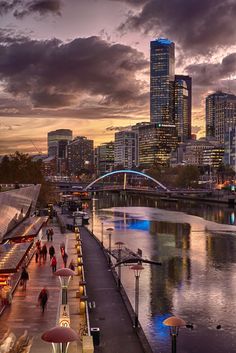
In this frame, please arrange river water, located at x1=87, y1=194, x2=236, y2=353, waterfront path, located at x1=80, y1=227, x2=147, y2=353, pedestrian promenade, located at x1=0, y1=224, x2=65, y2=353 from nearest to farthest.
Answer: pedestrian promenade, located at x1=0, y1=224, x2=65, y2=353
waterfront path, located at x1=80, y1=227, x2=147, y2=353
river water, located at x1=87, y1=194, x2=236, y2=353

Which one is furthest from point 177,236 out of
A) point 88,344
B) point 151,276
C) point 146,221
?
point 88,344

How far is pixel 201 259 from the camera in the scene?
43.1 m

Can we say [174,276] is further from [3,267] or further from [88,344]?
[88,344]

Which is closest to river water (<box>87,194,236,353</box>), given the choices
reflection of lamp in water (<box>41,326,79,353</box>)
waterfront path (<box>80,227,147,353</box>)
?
waterfront path (<box>80,227,147,353</box>)

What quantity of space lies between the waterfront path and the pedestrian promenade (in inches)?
76.4

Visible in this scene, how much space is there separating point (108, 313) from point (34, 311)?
12.6 feet

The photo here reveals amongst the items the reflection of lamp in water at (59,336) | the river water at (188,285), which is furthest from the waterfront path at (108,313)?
the reflection of lamp in water at (59,336)

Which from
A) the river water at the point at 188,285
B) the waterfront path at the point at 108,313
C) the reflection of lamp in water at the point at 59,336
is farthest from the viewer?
the river water at the point at 188,285

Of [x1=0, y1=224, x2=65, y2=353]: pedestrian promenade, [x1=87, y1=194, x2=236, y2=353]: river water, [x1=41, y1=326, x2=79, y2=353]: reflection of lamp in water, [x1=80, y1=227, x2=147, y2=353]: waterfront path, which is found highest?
[x1=41, y1=326, x2=79, y2=353]: reflection of lamp in water

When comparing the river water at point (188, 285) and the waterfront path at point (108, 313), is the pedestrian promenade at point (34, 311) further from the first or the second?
the river water at point (188, 285)

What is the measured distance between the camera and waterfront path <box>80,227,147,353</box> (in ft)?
62.5

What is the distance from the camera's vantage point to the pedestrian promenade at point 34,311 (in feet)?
59.4

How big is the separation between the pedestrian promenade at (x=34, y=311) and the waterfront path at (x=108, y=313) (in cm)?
194

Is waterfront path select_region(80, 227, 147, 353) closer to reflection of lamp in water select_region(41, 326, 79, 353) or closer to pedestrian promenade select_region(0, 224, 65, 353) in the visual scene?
pedestrian promenade select_region(0, 224, 65, 353)
